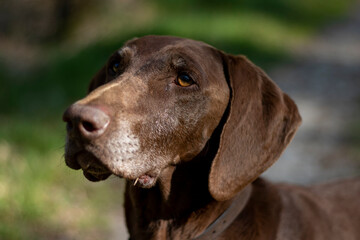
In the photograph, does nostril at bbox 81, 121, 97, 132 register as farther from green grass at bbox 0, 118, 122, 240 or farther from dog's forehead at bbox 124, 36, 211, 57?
green grass at bbox 0, 118, 122, 240

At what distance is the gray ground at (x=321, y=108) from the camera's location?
602cm

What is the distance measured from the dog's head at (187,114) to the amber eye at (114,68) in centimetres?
3

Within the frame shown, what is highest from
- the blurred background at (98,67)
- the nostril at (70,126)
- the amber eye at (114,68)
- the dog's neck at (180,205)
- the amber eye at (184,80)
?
the amber eye at (184,80)

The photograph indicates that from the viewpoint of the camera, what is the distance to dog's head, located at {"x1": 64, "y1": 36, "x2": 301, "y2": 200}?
8.99 ft

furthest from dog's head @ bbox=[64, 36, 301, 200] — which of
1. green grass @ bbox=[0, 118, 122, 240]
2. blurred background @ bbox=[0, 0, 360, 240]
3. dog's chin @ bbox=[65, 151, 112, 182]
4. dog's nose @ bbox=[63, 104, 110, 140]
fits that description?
blurred background @ bbox=[0, 0, 360, 240]

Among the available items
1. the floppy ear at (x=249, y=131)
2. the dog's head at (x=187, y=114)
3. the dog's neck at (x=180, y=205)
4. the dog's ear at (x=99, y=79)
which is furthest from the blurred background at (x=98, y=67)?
the floppy ear at (x=249, y=131)

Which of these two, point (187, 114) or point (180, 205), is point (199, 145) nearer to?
point (187, 114)

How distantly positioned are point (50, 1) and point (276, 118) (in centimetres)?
1020

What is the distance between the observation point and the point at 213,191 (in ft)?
9.62

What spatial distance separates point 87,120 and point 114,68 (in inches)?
36.2

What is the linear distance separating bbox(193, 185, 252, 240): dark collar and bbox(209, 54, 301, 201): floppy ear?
0.15m

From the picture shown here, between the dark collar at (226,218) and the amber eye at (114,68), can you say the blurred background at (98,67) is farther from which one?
the dark collar at (226,218)

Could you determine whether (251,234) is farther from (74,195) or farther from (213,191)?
(74,195)

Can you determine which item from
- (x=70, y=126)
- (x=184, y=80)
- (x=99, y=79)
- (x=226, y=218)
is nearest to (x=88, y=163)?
(x=70, y=126)
